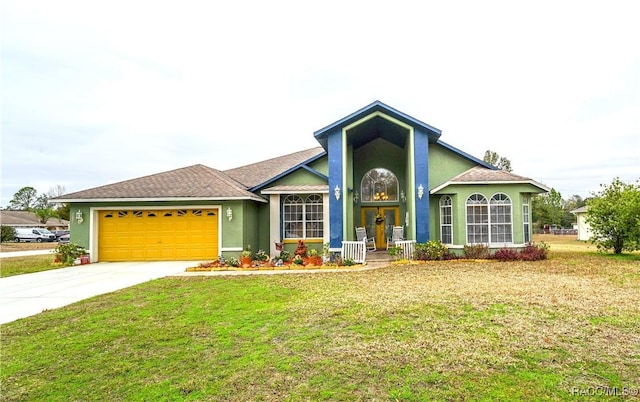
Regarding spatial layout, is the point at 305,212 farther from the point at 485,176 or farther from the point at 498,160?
the point at 498,160

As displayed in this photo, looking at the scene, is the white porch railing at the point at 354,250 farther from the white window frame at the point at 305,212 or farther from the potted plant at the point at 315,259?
the white window frame at the point at 305,212

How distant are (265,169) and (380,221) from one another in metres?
7.14

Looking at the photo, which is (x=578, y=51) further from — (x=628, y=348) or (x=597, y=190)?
(x=628, y=348)

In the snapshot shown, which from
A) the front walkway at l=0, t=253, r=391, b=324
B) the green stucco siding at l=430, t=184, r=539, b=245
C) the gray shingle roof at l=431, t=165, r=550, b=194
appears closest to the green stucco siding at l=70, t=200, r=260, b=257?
the front walkway at l=0, t=253, r=391, b=324

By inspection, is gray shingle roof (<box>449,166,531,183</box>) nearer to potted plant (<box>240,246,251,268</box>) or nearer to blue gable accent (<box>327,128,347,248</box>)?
blue gable accent (<box>327,128,347,248</box>)

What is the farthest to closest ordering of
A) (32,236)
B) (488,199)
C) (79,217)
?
(32,236), (79,217), (488,199)

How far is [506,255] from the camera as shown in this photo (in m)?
13.1

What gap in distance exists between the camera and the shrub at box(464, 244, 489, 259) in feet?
43.7

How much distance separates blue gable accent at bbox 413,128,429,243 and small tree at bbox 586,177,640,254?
788cm

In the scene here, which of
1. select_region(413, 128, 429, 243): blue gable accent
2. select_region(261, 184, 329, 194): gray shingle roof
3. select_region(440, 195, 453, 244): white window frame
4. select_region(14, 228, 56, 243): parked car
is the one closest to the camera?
select_region(413, 128, 429, 243): blue gable accent

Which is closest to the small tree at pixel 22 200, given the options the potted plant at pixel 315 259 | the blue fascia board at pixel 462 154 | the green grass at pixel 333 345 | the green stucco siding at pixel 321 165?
the green stucco siding at pixel 321 165

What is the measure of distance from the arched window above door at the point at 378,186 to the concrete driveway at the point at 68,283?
869 centimetres

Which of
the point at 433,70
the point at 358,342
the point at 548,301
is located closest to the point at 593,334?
the point at 548,301

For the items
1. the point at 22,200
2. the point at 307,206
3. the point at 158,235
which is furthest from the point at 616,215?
the point at 22,200
